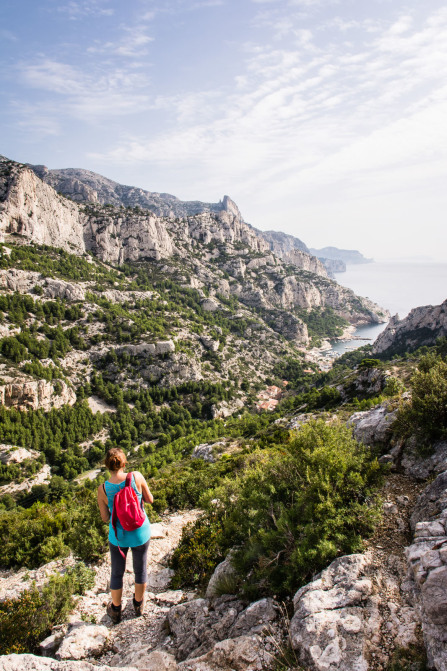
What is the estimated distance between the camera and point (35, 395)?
5034 centimetres

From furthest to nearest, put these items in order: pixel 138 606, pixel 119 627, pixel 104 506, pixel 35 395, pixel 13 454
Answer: pixel 35 395 → pixel 13 454 → pixel 138 606 → pixel 119 627 → pixel 104 506

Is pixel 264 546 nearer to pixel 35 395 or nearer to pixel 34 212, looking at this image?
pixel 35 395

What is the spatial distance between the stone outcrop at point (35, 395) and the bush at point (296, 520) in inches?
2047

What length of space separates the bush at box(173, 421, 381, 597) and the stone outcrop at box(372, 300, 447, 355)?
82.0m

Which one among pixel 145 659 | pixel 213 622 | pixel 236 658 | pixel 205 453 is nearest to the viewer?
pixel 236 658

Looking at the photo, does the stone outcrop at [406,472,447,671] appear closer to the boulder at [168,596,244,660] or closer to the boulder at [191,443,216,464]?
the boulder at [168,596,244,660]

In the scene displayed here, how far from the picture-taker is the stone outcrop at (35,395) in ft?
157

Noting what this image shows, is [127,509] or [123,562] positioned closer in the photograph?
[127,509]

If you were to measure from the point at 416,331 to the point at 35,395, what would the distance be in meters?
96.5

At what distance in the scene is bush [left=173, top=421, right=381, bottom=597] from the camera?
5352 millimetres

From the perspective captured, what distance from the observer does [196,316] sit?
97.3m

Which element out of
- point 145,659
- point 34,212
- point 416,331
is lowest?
point 145,659

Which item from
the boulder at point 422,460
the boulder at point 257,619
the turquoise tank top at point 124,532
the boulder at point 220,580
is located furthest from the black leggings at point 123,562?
the boulder at point 422,460

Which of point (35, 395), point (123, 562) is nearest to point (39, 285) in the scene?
point (35, 395)
